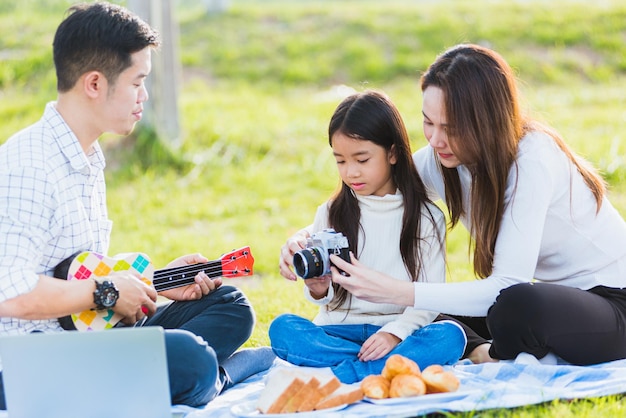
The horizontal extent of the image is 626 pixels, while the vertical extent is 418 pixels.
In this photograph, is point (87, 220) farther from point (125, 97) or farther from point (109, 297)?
point (125, 97)

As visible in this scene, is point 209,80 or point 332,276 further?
point 209,80

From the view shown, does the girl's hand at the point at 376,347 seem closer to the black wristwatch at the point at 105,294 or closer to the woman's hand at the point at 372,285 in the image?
the woman's hand at the point at 372,285

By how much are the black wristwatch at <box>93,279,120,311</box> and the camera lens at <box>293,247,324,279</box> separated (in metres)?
0.67

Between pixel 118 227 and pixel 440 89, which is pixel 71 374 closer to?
pixel 440 89

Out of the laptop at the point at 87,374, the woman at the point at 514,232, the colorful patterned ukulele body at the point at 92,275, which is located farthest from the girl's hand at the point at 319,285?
the laptop at the point at 87,374

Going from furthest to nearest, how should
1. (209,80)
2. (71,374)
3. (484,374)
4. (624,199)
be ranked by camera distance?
(209,80) < (624,199) < (484,374) < (71,374)

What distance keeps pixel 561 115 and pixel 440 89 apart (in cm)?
594

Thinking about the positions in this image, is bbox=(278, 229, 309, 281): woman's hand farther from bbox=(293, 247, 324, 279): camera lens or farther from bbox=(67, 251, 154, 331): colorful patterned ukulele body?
bbox=(67, 251, 154, 331): colorful patterned ukulele body

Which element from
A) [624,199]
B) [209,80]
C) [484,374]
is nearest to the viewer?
[484,374]

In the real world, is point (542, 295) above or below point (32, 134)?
below

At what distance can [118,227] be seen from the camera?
6.98 m

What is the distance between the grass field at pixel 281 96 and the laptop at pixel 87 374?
4.19ft

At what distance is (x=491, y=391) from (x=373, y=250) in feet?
2.62

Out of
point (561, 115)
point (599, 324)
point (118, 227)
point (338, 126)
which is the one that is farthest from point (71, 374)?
point (561, 115)
